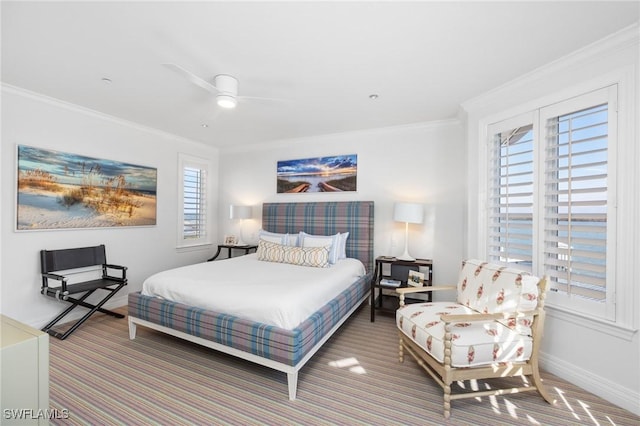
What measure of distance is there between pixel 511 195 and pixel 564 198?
17.1 inches

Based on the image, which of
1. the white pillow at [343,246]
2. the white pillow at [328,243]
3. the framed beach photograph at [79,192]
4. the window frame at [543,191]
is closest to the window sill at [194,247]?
the framed beach photograph at [79,192]

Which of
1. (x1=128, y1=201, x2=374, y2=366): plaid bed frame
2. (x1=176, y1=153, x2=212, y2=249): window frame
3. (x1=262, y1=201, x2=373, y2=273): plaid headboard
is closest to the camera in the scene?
(x1=128, y1=201, x2=374, y2=366): plaid bed frame

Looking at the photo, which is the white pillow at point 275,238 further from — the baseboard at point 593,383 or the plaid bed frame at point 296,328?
the baseboard at point 593,383

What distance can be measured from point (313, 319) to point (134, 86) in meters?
2.88

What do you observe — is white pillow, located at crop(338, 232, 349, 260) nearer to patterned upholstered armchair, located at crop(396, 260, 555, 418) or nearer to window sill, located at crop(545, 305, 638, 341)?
patterned upholstered armchair, located at crop(396, 260, 555, 418)

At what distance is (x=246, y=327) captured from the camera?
2.25 m

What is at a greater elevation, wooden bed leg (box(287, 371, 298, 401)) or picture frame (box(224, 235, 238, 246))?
picture frame (box(224, 235, 238, 246))

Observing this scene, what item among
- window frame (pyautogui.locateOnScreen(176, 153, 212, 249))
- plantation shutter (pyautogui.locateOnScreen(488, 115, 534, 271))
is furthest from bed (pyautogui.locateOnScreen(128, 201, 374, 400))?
window frame (pyautogui.locateOnScreen(176, 153, 212, 249))

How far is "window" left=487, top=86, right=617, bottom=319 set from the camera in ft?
6.87

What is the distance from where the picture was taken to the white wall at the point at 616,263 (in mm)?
1945

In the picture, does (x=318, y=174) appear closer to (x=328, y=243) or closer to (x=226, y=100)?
(x=328, y=243)

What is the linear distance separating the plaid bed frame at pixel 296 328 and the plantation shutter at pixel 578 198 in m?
1.95

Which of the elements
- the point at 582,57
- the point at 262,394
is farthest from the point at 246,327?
the point at 582,57

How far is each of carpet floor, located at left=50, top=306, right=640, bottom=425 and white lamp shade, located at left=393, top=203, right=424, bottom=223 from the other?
157 centimetres
